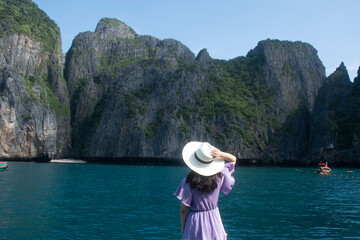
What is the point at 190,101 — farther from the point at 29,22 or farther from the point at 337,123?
the point at 29,22

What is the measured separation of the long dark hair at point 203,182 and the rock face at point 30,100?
86913 mm

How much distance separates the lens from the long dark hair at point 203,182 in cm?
476

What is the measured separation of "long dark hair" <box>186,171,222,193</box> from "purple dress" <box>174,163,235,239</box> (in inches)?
3.6

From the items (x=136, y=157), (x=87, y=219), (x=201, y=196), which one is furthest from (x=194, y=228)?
(x=136, y=157)

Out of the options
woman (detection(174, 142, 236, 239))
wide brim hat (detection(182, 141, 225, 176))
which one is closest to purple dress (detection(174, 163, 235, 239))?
woman (detection(174, 142, 236, 239))

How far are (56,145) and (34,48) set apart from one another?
3105cm

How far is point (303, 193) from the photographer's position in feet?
87.6

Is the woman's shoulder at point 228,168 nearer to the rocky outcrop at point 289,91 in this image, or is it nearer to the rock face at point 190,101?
the rock face at point 190,101

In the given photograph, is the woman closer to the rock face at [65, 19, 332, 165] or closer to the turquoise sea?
the turquoise sea

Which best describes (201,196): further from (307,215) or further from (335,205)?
(335,205)

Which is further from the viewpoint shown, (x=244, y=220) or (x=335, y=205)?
(x=335, y=205)

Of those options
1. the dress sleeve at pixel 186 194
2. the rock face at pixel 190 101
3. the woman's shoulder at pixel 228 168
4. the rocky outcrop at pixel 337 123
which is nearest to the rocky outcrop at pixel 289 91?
the rock face at pixel 190 101

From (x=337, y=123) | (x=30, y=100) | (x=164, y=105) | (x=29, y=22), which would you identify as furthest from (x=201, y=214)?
(x=29, y=22)

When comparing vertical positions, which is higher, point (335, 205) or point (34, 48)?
point (34, 48)
